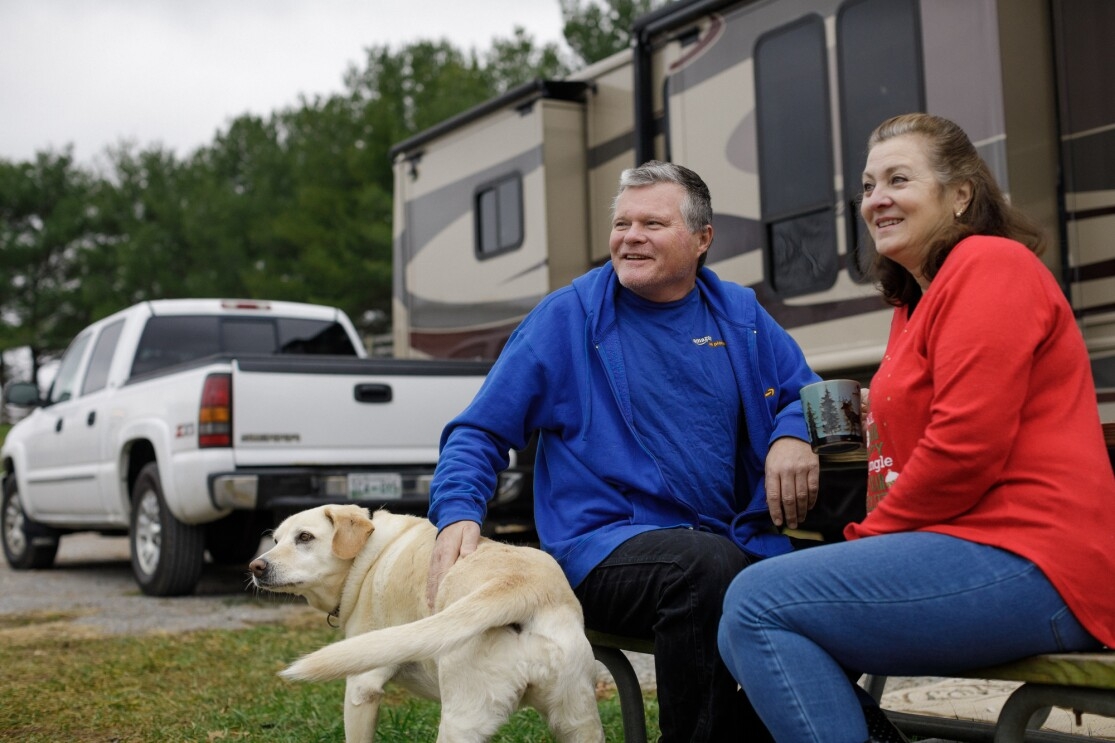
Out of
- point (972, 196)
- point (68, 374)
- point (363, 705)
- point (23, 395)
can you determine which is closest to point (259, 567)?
point (363, 705)

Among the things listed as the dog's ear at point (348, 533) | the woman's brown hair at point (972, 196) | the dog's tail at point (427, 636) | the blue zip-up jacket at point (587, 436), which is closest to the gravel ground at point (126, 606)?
the dog's ear at point (348, 533)

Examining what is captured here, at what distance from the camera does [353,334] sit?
345 inches

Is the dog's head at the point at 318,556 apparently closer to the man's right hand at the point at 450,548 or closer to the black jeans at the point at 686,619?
the man's right hand at the point at 450,548

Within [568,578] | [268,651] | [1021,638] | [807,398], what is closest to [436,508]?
[568,578]

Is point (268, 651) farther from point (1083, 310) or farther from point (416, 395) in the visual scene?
point (1083, 310)

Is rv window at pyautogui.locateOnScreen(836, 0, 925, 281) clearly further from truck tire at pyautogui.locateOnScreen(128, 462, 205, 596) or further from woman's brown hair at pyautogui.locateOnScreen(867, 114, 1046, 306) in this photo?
truck tire at pyautogui.locateOnScreen(128, 462, 205, 596)

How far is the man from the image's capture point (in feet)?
8.87

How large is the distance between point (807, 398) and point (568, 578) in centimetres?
69

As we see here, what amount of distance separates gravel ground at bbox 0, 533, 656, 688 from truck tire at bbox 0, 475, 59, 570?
0.67ft

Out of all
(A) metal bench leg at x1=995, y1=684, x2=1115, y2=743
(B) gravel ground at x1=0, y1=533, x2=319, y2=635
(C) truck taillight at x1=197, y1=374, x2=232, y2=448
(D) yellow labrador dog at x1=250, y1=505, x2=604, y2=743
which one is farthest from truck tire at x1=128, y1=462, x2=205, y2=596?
(A) metal bench leg at x1=995, y1=684, x2=1115, y2=743

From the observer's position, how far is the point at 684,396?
2.87 m

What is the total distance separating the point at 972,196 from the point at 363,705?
1.89 m

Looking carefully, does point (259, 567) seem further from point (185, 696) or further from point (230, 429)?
point (230, 429)

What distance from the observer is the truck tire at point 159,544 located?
697 cm
